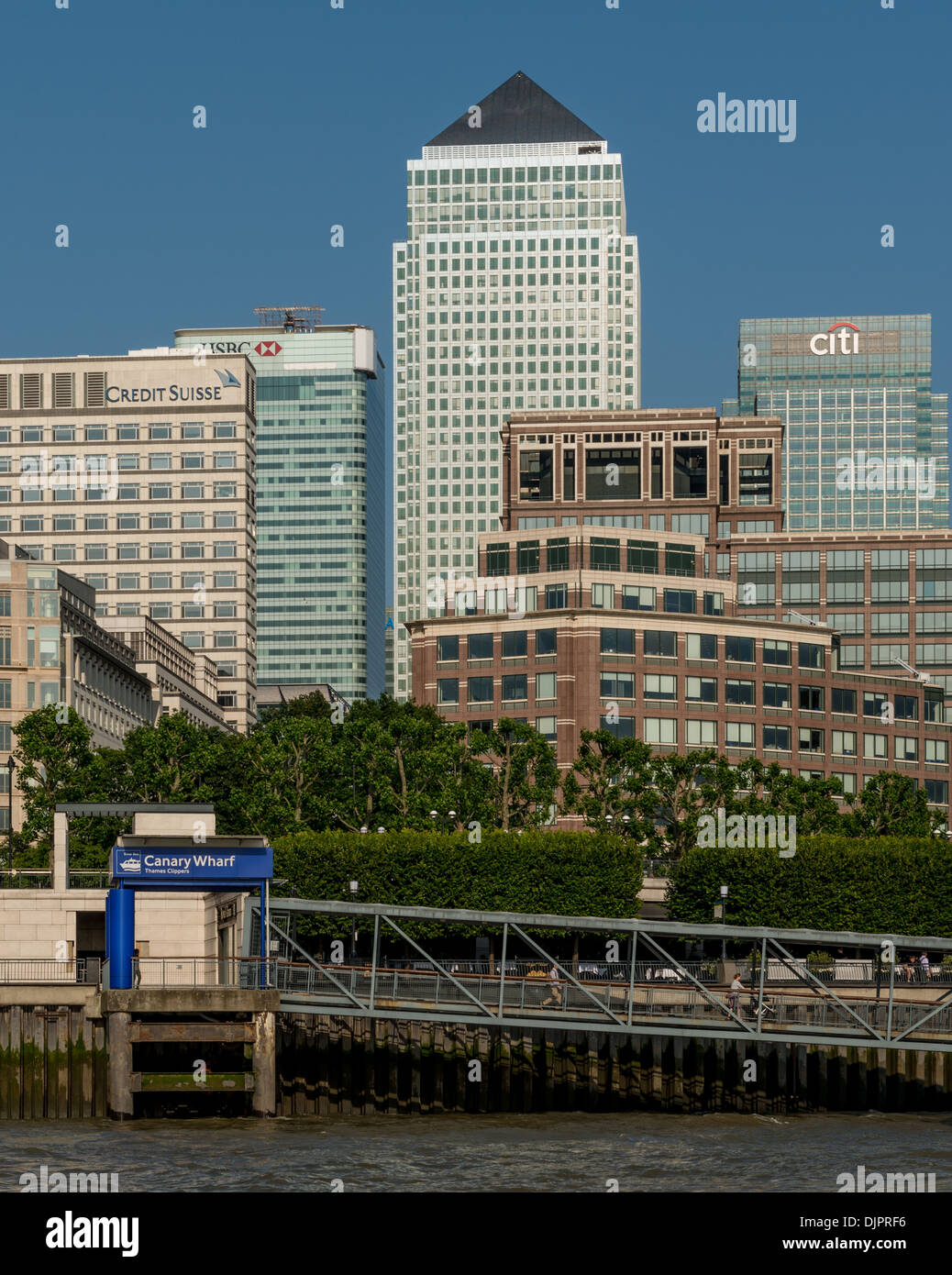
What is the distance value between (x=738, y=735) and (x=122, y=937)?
324 feet

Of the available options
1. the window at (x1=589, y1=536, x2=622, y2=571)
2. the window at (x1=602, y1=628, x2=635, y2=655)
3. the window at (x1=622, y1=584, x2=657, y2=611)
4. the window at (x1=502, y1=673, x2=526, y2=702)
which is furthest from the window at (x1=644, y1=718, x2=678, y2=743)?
the window at (x1=589, y1=536, x2=622, y2=571)

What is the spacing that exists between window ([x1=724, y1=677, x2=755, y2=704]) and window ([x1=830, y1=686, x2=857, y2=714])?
9.70 m

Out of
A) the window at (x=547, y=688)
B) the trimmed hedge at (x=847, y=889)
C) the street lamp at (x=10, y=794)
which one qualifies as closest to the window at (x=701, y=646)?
the window at (x=547, y=688)

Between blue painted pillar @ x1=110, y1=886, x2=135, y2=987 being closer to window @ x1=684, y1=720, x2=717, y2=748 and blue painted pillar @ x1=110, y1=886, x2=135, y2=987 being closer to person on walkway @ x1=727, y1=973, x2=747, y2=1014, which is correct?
person on walkway @ x1=727, y1=973, x2=747, y2=1014

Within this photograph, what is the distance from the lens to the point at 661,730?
147m

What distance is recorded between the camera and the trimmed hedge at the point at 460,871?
95500mm

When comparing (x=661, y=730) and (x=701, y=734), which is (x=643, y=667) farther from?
(x=701, y=734)

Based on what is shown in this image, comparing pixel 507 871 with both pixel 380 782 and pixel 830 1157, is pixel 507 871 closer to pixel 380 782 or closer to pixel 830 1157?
pixel 380 782

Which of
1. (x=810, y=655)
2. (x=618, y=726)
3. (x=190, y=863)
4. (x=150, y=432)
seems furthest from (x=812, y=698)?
(x=190, y=863)

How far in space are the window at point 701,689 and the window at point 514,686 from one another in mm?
12600

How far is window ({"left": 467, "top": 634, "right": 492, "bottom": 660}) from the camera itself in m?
150
